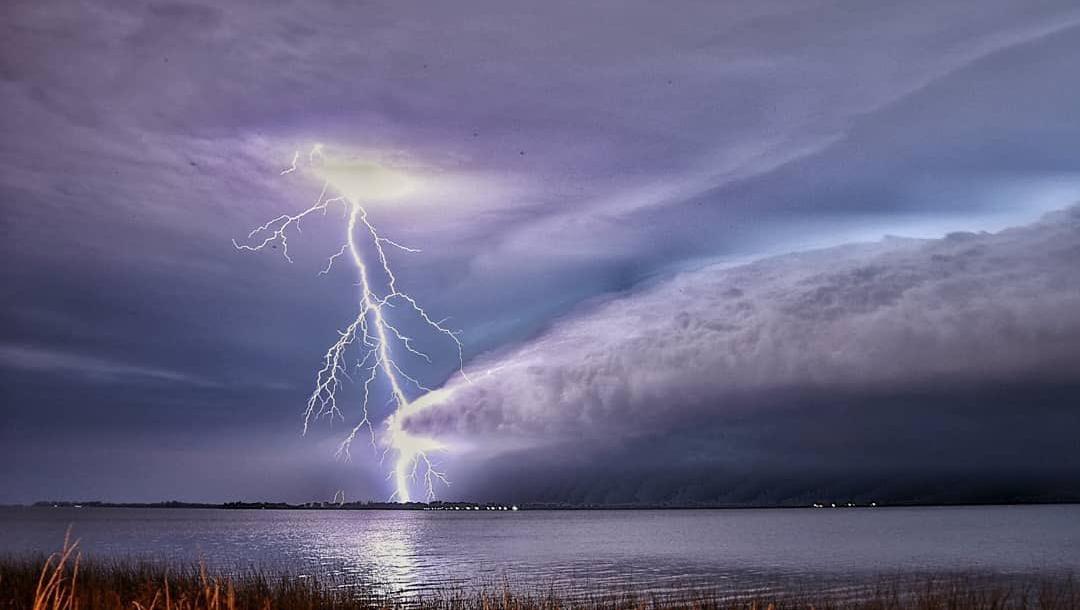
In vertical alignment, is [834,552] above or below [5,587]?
below

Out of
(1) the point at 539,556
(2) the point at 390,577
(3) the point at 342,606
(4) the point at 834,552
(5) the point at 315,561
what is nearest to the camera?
(3) the point at 342,606

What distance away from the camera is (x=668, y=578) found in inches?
1780

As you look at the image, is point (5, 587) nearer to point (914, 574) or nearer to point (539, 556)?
point (914, 574)

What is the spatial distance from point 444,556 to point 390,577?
73.6 feet

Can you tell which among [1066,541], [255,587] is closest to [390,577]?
[255,587]

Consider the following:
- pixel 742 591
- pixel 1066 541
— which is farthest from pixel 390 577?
pixel 1066 541

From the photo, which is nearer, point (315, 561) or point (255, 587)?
point (255, 587)

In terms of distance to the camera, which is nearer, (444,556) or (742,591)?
(742,591)

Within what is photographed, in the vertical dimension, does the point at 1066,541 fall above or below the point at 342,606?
below

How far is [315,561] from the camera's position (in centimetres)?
5931

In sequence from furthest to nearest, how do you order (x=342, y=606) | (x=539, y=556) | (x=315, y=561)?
1. (x=539, y=556)
2. (x=315, y=561)
3. (x=342, y=606)

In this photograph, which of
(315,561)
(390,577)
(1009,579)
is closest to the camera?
(1009,579)

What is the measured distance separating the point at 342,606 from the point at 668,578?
26549 millimetres

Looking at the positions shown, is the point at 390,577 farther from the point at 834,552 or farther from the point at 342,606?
the point at 834,552
